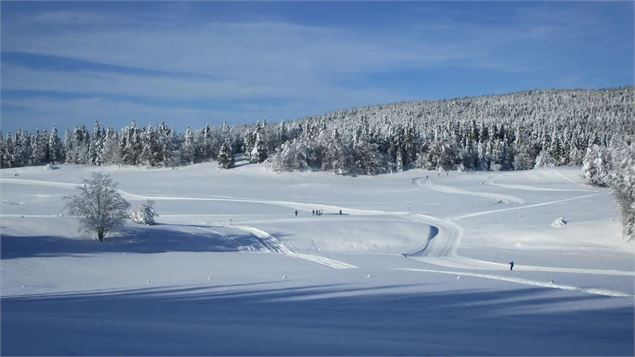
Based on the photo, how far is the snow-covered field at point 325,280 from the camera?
12.5m

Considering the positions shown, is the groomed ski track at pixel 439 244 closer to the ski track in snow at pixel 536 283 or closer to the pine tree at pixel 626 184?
the ski track in snow at pixel 536 283

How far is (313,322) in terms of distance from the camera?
15.3 meters

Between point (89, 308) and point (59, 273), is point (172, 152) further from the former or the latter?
point (89, 308)

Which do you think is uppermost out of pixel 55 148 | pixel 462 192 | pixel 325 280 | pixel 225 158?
pixel 55 148

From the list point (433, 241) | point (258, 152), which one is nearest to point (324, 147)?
point (258, 152)

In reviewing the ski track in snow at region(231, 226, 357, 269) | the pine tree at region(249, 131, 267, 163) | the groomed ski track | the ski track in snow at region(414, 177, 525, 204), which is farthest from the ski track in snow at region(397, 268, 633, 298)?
the pine tree at region(249, 131, 267, 163)

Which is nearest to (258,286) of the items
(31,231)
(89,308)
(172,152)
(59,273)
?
(89,308)

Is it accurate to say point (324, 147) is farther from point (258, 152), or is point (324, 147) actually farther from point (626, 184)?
point (626, 184)

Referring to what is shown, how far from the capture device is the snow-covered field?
493 inches

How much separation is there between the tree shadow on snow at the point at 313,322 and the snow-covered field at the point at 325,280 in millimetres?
78

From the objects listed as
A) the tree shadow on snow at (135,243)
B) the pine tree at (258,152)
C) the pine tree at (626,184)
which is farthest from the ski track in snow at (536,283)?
the pine tree at (258,152)

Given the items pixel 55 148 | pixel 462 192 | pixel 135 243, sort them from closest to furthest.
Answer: pixel 135 243 → pixel 462 192 → pixel 55 148

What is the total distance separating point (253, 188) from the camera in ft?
281

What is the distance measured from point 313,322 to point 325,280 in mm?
10094
